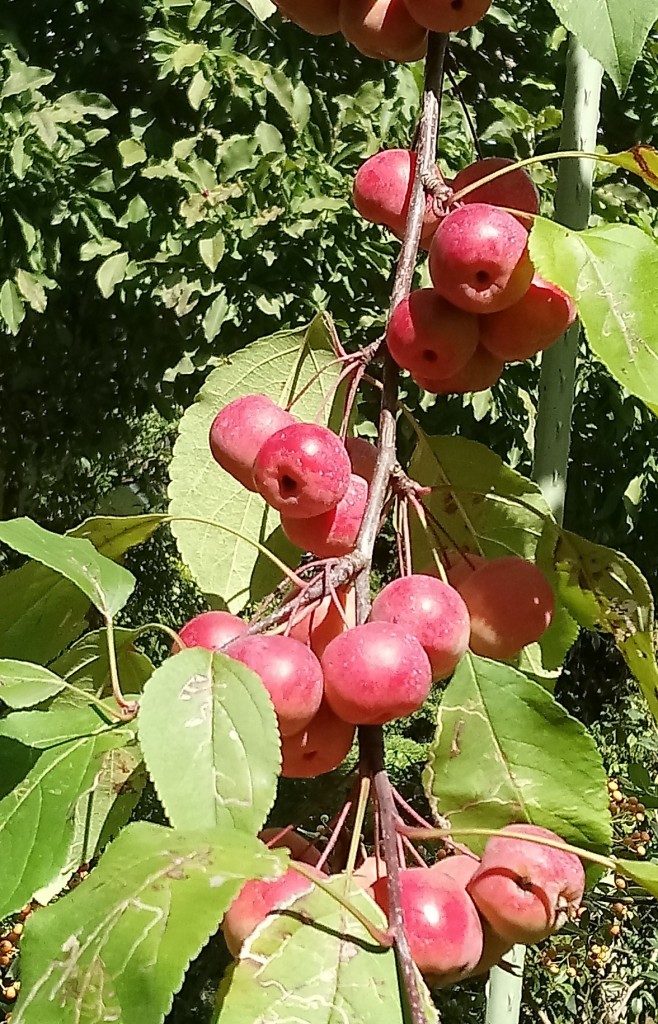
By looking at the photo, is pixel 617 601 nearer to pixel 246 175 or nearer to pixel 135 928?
pixel 135 928

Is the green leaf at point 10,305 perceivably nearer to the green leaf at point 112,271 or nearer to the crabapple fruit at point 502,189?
the green leaf at point 112,271

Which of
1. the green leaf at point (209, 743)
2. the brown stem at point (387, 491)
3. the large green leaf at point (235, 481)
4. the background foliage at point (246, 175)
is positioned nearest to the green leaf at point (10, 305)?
the background foliage at point (246, 175)

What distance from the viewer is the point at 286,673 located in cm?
30

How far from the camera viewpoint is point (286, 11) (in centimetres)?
42

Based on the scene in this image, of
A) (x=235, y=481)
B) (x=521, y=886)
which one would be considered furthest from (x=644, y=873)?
(x=235, y=481)

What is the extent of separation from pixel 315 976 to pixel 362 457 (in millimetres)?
196

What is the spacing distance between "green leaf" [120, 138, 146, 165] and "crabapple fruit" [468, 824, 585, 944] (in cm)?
119

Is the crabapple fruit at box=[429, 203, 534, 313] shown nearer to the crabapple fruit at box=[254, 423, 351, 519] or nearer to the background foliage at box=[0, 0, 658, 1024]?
the crabapple fruit at box=[254, 423, 351, 519]

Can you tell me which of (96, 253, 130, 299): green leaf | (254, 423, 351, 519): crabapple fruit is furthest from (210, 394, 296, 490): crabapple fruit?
(96, 253, 130, 299): green leaf

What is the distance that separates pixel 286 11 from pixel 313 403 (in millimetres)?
160

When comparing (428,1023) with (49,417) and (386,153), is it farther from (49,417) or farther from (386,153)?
(49,417)

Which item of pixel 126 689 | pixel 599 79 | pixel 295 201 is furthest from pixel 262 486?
pixel 295 201

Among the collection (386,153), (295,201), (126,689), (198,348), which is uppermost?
(386,153)

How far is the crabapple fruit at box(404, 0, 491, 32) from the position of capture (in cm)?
36
